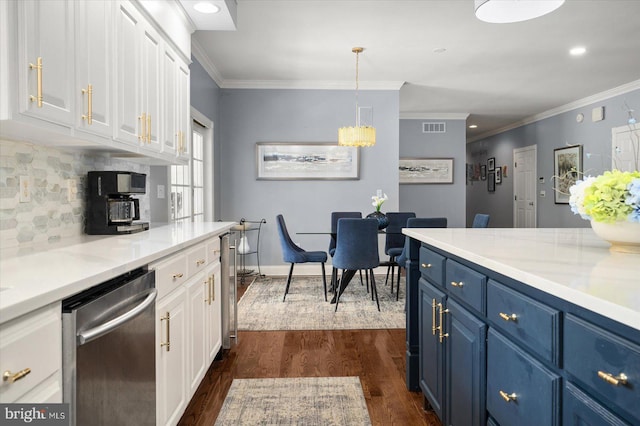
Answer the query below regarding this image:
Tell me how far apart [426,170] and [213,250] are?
6.00 meters

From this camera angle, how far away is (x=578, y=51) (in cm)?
453

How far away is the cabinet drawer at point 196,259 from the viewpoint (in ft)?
6.72

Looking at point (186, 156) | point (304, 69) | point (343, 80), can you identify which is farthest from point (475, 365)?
point (343, 80)

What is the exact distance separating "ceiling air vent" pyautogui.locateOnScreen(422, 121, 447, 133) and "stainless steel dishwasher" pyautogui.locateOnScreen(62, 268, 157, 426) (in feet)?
23.2

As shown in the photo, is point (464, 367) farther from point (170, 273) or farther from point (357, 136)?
point (357, 136)

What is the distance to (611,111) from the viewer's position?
6.24 metres

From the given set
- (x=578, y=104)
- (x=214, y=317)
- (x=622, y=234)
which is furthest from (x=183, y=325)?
(x=578, y=104)

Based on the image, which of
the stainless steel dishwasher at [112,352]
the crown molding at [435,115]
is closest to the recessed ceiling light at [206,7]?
the stainless steel dishwasher at [112,352]

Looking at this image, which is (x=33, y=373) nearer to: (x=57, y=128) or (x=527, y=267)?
(x=57, y=128)

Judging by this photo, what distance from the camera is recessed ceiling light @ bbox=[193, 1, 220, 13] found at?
9.23 feet

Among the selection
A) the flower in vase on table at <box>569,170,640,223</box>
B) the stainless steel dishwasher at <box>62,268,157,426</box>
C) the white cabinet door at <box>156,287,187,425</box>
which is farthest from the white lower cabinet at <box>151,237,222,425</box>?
the flower in vase on table at <box>569,170,640,223</box>

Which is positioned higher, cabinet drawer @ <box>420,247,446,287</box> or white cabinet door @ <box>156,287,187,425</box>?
cabinet drawer @ <box>420,247,446,287</box>

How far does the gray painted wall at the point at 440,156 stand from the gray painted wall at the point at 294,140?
2213 millimetres

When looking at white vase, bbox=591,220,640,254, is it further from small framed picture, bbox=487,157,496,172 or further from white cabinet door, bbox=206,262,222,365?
small framed picture, bbox=487,157,496,172
